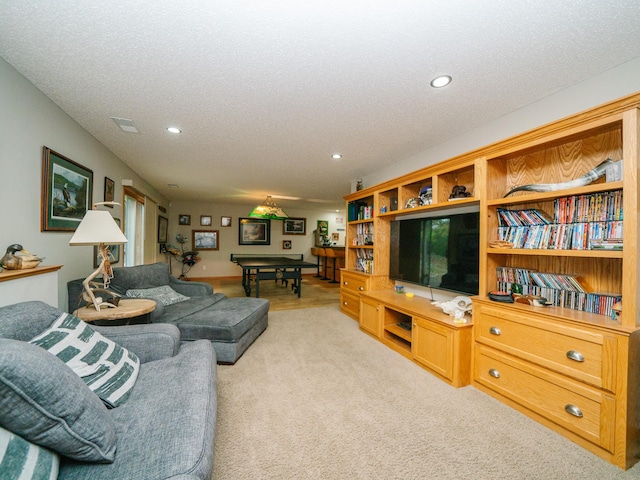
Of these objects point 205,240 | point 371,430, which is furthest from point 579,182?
point 205,240

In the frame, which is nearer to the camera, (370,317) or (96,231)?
(96,231)

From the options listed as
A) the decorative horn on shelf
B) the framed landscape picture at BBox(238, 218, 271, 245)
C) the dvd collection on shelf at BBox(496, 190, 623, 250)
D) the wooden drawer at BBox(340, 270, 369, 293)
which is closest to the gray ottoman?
the wooden drawer at BBox(340, 270, 369, 293)

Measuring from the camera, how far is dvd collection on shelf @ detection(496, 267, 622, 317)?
1.68 m

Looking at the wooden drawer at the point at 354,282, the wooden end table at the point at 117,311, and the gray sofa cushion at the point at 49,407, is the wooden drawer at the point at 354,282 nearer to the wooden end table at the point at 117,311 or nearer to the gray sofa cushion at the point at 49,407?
the wooden end table at the point at 117,311

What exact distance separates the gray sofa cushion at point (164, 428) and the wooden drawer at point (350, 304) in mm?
2635

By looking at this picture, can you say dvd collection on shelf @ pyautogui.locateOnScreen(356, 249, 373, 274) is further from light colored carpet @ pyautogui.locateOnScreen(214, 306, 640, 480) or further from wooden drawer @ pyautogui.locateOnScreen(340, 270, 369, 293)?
light colored carpet @ pyautogui.locateOnScreen(214, 306, 640, 480)

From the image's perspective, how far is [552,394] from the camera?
5.52 ft

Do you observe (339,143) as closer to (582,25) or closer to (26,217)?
(582,25)

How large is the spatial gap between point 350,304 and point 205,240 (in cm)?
550

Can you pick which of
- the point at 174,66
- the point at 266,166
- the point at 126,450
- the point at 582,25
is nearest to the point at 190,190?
the point at 266,166

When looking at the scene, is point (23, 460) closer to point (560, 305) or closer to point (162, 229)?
point (560, 305)

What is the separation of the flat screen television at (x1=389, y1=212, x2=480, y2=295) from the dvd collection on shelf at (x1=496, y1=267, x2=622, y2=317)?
0.26 m

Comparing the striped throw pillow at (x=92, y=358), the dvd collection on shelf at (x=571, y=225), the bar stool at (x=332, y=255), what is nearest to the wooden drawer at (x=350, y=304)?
the dvd collection on shelf at (x=571, y=225)

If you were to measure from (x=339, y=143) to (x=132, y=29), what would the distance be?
79.0 inches
